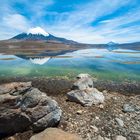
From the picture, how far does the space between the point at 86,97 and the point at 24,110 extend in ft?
23.4

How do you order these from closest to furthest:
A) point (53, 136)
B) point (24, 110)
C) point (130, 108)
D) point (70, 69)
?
point (53, 136), point (24, 110), point (130, 108), point (70, 69)

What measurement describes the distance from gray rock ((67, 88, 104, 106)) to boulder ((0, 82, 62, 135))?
4973 mm

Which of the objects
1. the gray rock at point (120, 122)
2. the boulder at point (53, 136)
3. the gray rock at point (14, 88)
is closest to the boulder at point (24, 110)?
the gray rock at point (14, 88)

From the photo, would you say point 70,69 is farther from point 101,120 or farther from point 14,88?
point 14,88

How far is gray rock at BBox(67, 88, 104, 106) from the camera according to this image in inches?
795

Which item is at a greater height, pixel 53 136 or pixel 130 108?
pixel 53 136

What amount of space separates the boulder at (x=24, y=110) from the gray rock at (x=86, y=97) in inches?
196

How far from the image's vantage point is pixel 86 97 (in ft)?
67.2

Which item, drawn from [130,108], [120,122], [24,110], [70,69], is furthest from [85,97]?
[70,69]

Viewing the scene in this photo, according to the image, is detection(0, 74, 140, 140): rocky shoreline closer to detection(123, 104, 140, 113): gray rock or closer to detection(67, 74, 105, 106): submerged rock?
detection(123, 104, 140, 113): gray rock

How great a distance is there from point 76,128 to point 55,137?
310 cm

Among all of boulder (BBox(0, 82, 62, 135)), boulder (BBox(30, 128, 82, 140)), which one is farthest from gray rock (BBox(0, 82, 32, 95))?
boulder (BBox(30, 128, 82, 140))

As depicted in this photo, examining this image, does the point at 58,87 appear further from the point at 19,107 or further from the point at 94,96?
the point at 19,107

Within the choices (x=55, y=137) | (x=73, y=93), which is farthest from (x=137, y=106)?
(x=55, y=137)
